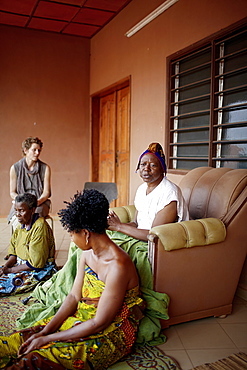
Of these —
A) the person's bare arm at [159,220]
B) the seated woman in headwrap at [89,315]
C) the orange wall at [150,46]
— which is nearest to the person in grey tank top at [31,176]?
the orange wall at [150,46]

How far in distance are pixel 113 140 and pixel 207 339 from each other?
4.24 meters

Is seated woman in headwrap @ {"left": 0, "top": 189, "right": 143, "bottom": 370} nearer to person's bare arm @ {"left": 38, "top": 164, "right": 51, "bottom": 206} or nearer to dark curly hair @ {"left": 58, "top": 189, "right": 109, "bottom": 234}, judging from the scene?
dark curly hair @ {"left": 58, "top": 189, "right": 109, "bottom": 234}

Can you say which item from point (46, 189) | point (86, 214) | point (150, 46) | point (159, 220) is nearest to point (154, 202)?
point (159, 220)

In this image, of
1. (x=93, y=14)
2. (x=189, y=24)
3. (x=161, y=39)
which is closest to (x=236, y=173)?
(x=189, y=24)

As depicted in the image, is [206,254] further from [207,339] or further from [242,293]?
[242,293]

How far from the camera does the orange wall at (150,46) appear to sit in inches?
138

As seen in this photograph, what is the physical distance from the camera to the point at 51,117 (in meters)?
6.66

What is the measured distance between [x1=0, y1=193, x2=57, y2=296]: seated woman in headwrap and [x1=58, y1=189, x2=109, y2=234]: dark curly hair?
1159 millimetres

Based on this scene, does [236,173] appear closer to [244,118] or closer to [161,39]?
[244,118]

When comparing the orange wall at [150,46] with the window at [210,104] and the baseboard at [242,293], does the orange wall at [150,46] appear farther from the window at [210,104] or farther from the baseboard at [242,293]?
the baseboard at [242,293]

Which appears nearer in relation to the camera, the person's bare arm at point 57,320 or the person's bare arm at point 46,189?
the person's bare arm at point 57,320

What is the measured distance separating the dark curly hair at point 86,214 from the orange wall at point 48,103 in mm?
5102

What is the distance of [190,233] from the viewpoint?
7.41ft

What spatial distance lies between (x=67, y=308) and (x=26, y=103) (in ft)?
17.4
